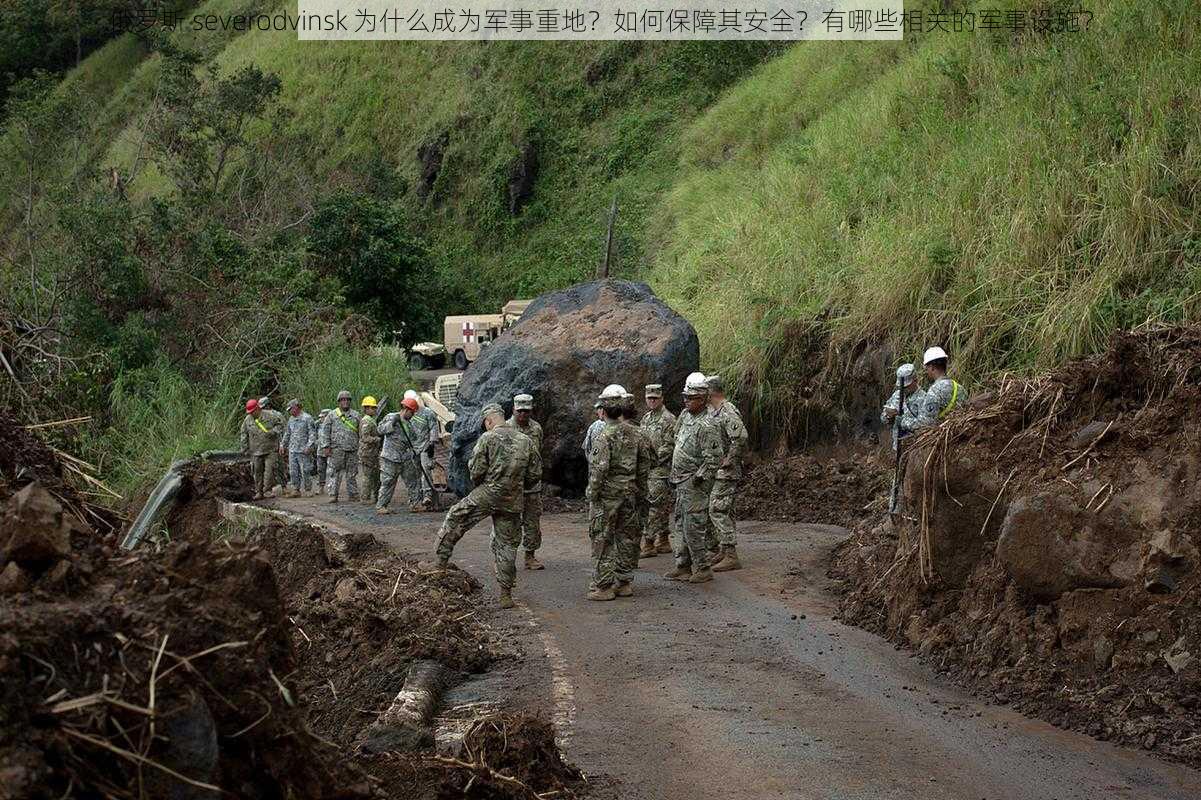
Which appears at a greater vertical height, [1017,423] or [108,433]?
[1017,423]

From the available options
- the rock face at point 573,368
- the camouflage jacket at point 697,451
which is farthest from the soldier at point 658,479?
the rock face at point 573,368

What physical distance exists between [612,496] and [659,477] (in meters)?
1.61

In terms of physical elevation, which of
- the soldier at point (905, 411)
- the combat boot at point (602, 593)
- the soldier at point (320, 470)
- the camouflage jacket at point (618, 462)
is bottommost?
the soldier at point (320, 470)

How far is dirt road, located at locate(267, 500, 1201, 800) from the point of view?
23.2ft

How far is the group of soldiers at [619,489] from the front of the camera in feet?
40.4

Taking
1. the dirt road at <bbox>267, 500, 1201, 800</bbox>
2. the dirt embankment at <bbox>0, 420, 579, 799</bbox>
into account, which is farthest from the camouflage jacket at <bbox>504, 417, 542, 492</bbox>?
the dirt embankment at <bbox>0, 420, 579, 799</bbox>

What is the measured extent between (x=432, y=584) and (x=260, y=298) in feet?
56.2

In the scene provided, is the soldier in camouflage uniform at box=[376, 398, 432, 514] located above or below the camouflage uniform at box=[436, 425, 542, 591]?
below

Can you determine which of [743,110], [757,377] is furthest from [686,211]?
[757,377]

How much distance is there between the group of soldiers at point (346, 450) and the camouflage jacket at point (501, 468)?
7.20 meters

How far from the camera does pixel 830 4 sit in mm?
39062

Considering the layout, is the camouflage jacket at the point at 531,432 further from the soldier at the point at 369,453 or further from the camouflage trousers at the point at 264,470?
the camouflage trousers at the point at 264,470

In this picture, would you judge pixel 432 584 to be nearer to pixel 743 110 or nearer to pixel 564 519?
pixel 564 519

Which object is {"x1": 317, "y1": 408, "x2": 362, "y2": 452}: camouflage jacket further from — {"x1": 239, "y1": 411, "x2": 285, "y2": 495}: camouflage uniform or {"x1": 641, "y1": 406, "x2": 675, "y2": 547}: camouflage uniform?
{"x1": 641, "y1": 406, "x2": 675, "y2": 547}: camouflage uniform
